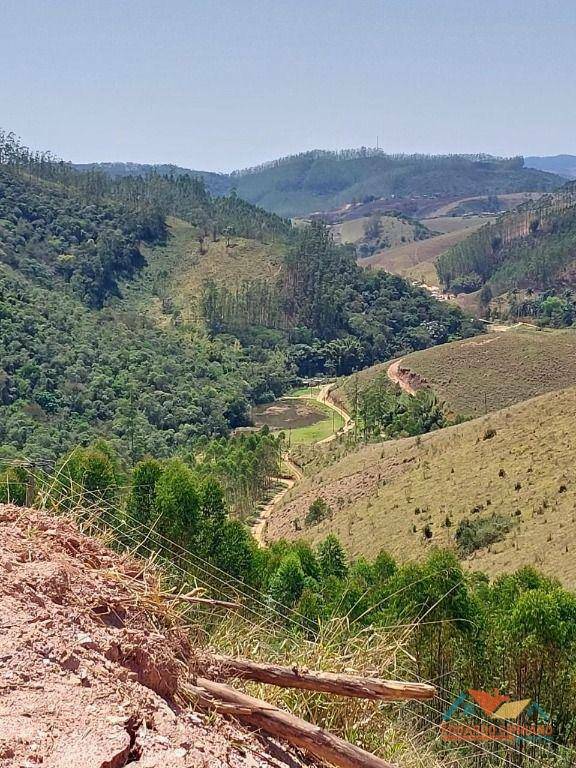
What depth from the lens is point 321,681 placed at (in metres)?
3.89

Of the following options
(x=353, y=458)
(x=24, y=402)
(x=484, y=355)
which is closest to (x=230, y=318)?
(x=484, y=355)

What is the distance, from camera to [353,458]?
4975 cm

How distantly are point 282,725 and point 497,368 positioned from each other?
248ft

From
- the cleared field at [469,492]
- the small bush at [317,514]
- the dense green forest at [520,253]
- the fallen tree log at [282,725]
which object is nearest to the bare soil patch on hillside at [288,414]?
the cleared field at [469,492]

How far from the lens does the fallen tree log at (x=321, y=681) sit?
3783 millimetres

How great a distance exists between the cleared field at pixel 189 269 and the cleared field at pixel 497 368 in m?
34.3

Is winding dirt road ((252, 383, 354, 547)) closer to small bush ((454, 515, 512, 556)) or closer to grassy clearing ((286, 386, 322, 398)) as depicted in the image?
grassy clearing ((286, 386, 322, 398))

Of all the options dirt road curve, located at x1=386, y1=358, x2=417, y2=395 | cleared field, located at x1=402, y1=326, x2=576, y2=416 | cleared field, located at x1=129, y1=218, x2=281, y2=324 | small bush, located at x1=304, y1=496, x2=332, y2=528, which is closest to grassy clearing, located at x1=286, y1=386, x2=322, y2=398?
dirt road curve, located at x1=386, y1=358, x2=417, y2=395

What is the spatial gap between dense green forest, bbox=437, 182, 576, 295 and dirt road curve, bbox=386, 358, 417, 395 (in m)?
55.8

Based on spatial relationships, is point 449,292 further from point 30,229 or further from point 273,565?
point 273,565

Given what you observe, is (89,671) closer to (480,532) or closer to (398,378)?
(480,532)

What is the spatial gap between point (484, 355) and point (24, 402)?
150ft

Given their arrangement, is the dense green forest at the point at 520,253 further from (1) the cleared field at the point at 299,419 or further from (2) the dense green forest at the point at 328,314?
(1) the cleared field at the point at 299,419

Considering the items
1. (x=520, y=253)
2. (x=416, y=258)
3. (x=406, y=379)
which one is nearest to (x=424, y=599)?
(x=406, y=379)
